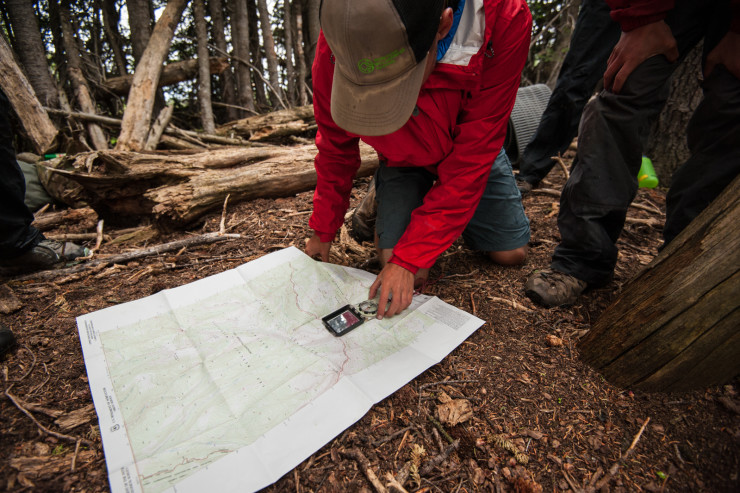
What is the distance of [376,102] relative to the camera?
3.05ft

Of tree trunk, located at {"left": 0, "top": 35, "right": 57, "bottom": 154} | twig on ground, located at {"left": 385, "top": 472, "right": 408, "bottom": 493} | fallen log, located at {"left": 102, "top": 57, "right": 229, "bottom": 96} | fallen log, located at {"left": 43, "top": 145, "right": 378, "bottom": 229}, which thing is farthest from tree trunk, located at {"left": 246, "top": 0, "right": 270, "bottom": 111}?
twig on ground, located at {"left": 385, "top": 472, "right": 408, "bottom": 493}

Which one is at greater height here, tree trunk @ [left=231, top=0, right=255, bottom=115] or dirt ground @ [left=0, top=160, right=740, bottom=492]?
tree trunk @ [left=231, top=0, right=255, bottom=115]

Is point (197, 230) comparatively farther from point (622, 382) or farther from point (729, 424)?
point (729, 424)

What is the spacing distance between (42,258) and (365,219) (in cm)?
164

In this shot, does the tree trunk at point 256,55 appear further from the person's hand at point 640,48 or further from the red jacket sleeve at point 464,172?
the person's hand at point 640,48

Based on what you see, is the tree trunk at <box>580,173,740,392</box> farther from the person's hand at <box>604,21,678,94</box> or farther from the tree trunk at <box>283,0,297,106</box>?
the tree trunk at <box>283,0,297,106</box>

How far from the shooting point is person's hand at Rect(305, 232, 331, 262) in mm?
1563

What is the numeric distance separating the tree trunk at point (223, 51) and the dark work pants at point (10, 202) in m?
3.52

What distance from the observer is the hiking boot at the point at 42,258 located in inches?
63.6

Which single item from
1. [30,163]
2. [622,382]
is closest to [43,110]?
[30,163]

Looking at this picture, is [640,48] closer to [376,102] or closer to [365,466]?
[376,102]

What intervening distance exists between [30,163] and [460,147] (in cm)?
354

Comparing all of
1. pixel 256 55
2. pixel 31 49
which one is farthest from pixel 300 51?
pixel 31 49

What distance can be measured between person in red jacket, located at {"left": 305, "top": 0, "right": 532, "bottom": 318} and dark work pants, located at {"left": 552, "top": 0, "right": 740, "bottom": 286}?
332 millimetres
